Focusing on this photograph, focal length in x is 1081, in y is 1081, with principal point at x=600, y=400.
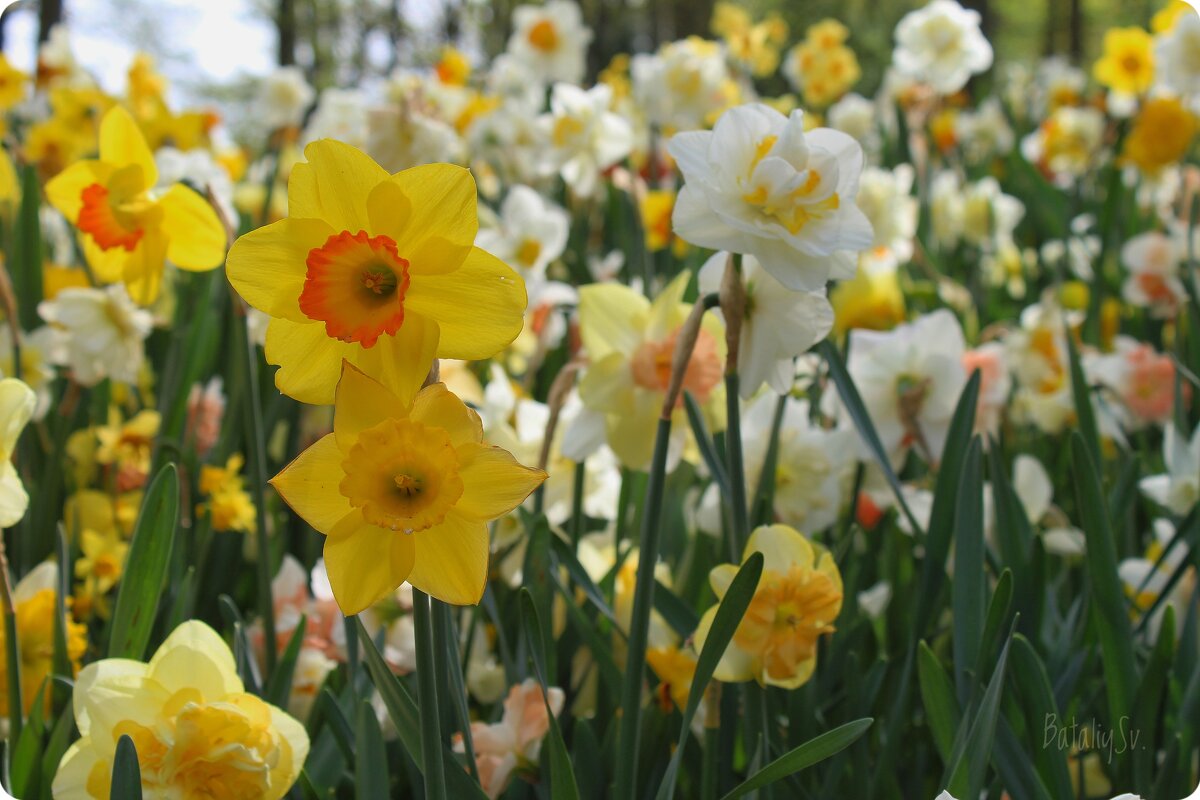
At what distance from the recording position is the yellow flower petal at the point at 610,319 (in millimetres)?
1046

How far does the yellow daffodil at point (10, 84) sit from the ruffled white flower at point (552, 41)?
1.49 m

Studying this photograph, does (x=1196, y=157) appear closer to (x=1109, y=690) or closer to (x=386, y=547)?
(x=1109, y=690)

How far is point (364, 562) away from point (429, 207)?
20 cm

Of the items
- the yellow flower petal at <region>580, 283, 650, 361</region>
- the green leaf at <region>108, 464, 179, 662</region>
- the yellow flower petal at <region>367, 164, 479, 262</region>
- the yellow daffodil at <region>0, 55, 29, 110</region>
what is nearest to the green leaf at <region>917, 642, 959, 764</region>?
the yellow flower petal at <region>580, 283, 650, 361</region>

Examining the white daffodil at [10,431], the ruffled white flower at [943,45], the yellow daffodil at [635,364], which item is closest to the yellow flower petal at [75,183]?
the white daffodil at [10,431]

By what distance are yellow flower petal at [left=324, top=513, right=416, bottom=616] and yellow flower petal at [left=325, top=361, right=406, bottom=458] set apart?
54mm

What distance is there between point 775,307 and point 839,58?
4327mm

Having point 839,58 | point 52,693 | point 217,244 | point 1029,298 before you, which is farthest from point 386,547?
point 839,58

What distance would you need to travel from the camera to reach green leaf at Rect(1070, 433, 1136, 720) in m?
0.97

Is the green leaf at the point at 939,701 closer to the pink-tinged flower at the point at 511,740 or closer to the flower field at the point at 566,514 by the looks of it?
the flower field at the point at 566,514

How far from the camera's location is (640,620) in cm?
79

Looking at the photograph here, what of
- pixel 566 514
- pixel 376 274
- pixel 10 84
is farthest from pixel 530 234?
pixel 10 84

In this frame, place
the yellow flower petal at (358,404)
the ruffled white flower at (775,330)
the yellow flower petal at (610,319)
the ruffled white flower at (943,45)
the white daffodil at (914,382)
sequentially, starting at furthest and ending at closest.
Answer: the ruffled white flower at (943,45) → the white daffodil at (914,382) → the yellow flower petal at (610,319) → the ruffled white flower at (775,330) → the yellow flower petal at (358,404)

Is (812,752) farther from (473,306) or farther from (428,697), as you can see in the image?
(473,306)
